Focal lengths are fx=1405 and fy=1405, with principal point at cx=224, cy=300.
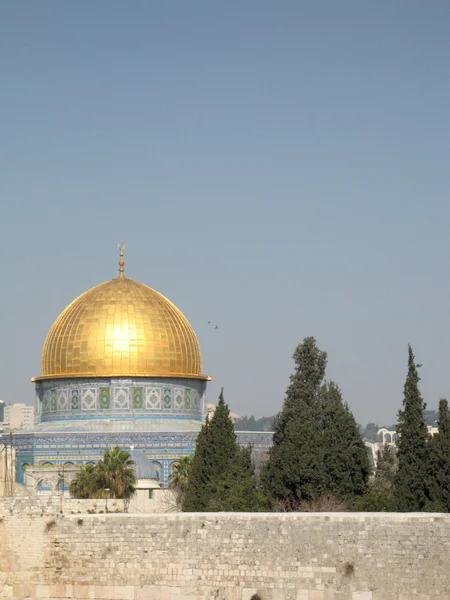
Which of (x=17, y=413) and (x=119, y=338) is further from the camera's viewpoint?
(x=17, y=413)

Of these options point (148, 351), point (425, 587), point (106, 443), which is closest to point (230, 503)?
point (425, 587)

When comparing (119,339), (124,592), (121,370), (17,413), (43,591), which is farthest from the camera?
(17,413)

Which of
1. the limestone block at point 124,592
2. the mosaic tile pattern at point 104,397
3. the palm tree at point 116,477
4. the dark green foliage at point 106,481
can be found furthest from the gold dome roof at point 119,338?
the limestone block at point 124,592

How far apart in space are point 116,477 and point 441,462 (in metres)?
9.89

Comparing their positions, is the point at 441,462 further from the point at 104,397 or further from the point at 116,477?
the point at 104,397

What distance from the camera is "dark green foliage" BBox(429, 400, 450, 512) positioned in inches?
982

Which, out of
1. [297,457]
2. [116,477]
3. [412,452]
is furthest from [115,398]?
[412,452]

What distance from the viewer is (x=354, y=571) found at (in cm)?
2045

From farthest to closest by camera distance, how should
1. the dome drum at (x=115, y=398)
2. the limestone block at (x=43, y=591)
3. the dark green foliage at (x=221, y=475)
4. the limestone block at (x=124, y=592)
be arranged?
the dome drum at (x=115, y=398)
the dark green foliage at (x=221, y=475)
the limestone block at (x=43, y=591)
the limestone block at (x=124, y=592)

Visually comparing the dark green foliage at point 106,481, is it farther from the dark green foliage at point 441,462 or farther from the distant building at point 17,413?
the distant building at point 17,413

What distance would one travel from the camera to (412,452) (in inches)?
1028

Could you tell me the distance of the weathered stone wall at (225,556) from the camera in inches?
795

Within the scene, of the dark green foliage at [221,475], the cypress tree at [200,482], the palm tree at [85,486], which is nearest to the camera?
the dark green foliage at [221,475]

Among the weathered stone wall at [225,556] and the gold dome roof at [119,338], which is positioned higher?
the gold dome roof at [119,338]
